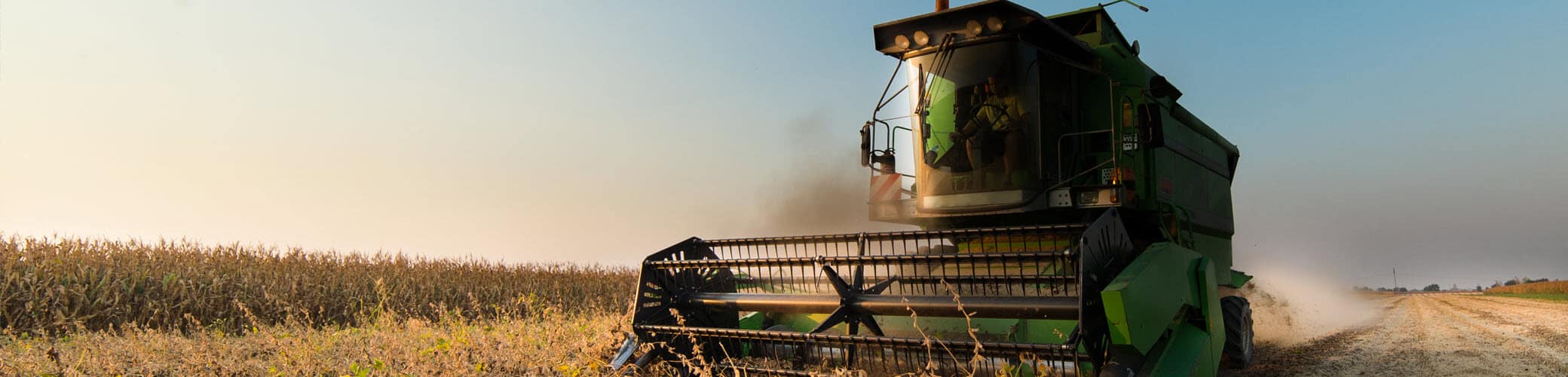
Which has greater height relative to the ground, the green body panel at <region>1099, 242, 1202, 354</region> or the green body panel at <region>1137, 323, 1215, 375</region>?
the green body panel at <region>1099, 242, 1202, 354</region>

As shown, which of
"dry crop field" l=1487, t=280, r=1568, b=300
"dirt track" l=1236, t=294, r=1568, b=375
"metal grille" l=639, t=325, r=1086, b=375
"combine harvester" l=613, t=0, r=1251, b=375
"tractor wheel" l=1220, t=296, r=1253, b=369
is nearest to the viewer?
"metal grille" l=639, t=325, r=1086, b=375

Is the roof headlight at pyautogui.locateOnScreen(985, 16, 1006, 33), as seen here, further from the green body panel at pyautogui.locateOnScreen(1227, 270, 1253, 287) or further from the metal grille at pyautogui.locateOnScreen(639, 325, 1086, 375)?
the green body panel at pyautogui.locateOnScreen(1227, 270, 1253, 287)

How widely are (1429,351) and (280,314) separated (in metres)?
12.2

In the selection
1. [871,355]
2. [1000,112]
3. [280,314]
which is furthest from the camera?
[280,314]

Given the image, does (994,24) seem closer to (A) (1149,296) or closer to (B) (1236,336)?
(A) (1149,296)

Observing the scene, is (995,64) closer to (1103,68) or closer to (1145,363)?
(1103,68)

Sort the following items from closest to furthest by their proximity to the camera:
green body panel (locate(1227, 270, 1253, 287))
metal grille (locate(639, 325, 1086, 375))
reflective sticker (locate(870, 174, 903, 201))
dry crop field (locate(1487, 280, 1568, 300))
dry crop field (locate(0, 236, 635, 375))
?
metal grille (locate(639, 325, 1086, 375))
dry crop field (locate(0, 236, 635, 375))
reflective sticker (locate(870, 174, 903, 201))
green body panel (locate(1227, 270, 1253, 287))
dry crop field (locate(1487, 280, 1568, 300))

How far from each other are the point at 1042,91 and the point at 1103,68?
0.83 metres

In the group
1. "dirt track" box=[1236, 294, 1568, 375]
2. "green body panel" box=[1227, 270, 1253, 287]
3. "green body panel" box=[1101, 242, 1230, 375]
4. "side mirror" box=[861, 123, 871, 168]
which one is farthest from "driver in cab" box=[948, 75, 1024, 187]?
"green body panel" box=[1227, 270, 1253, 287]

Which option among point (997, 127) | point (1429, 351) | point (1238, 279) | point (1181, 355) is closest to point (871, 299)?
point (1181, 355)

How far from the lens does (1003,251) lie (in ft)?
15.4

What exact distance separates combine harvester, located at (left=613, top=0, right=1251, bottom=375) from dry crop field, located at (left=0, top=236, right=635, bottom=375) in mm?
862

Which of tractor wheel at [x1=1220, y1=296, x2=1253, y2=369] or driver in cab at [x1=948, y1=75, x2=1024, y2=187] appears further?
tractor wheel at [x1=1220, y1=296, x2=1253, y2=369]

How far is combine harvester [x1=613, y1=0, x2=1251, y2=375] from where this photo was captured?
3658 mm
